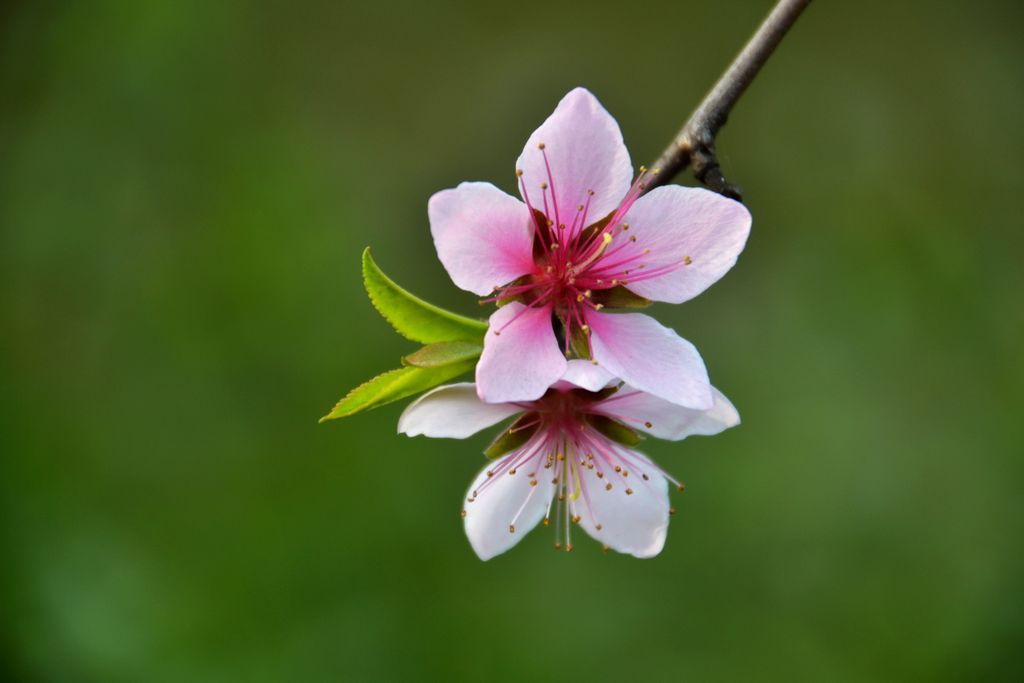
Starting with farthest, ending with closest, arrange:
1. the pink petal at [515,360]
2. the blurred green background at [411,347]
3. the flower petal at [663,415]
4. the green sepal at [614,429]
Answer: the blurred green background at [411,347] < the green sepal at [614,429] < the flower petal at [663,415] < the pink petal at [515,360]

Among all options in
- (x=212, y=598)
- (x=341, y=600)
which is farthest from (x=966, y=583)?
(x=212, y=598)

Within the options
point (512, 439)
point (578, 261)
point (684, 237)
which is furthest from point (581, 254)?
point (512, 439)

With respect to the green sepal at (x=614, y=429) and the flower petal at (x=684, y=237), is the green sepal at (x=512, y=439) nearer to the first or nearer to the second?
the green sepal at (x=614, y=429)

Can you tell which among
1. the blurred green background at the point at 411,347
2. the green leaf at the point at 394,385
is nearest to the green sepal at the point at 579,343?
the green leaf at the point at 394,385

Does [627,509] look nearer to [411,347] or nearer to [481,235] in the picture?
[481,235]

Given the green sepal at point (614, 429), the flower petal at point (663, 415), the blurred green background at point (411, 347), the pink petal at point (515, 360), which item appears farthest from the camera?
the blurred green background at point (411, 347)
